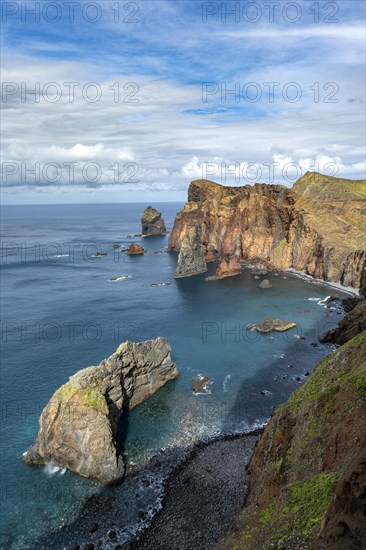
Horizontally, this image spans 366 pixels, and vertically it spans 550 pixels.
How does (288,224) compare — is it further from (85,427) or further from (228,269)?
(85,427)

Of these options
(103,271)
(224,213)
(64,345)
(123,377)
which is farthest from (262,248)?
(123,377)

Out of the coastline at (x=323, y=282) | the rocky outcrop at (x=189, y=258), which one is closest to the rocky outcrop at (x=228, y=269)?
the rocky outcrop at (x=189, y=258)

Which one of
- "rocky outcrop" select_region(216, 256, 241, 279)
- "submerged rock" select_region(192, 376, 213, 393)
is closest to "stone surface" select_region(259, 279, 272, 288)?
"rocky outcrop" select_region(216, 256, 241, 279)

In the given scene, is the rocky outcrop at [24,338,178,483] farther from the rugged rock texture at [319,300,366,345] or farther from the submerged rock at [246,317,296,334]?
the rugged rock texture at [319,300,366,345]

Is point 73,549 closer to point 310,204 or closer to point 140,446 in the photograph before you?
point 140,446

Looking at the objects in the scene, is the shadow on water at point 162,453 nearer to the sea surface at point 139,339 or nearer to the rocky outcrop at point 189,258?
the sea surface at point 139,339
